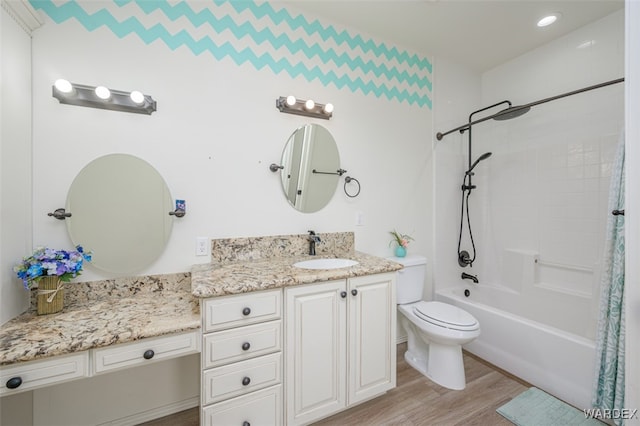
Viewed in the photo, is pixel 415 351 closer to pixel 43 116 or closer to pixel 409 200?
pixel 409 200

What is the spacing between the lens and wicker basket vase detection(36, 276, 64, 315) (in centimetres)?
120

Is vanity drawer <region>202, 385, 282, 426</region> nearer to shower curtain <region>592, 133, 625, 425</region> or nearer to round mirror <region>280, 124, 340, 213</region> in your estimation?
round mirror <region>280, 124, 340, 213</region>

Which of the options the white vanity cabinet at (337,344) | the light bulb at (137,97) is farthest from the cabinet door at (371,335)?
the light bulb at (137,97)

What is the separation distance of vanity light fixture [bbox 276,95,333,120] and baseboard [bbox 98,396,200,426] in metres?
2.00

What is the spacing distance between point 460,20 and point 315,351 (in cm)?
255

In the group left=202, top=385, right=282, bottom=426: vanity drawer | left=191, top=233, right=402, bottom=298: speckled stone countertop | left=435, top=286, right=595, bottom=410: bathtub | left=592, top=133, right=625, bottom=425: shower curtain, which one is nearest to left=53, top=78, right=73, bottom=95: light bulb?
left=191, top=233, right=402, bottom=298: speckled stone countertop

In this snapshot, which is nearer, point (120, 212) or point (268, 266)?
point (120, 212)

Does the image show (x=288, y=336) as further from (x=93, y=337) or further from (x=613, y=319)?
(x=613, y=319)

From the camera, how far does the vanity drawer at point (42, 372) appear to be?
92 cm

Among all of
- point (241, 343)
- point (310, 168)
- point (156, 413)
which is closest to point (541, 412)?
point (241, 343)

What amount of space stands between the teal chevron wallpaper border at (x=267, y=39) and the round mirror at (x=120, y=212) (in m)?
0.76

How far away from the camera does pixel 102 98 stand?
139 cm

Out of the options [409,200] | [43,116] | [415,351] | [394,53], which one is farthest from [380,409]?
[394,53]

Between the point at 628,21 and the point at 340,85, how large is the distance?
152 centimetres
